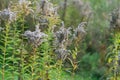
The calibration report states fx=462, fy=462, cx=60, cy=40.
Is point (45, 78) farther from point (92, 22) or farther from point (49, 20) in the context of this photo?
point (92, 22)

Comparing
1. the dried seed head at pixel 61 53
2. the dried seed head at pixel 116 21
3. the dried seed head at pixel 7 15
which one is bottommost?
the dried seed head at pixel 61 53

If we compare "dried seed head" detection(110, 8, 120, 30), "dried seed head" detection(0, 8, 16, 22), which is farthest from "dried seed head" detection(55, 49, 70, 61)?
"dried seed head" detection(110, 8, 120, 30)

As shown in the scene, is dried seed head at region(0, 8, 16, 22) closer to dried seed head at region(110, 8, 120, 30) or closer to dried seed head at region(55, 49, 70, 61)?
dried seed head at region(55, 49, 70, 61)

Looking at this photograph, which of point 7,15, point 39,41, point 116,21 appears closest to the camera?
point 39,41

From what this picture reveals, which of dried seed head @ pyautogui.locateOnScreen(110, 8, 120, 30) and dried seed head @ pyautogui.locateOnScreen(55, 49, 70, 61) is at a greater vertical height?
dried seed head @ pyautogui.locateOnScreen(110, 8, 120, 30)

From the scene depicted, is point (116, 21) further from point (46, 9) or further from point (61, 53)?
point (61, 53)

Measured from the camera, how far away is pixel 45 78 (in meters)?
7.11

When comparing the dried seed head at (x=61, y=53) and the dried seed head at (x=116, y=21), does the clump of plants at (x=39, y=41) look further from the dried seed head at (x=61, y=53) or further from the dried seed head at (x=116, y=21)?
the dried seed head at (x=116, y=21)

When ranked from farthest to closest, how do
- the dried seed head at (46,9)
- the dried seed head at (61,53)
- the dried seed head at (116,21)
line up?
the dried seed head at (116,21)
the dried seed head at (46,9)
the dried seed head at (61,53)

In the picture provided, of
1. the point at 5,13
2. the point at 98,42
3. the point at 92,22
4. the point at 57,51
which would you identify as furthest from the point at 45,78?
the point at 92,22

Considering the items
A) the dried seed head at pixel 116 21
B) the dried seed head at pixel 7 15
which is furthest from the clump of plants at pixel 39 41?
the dried seed head at pixel 116 21

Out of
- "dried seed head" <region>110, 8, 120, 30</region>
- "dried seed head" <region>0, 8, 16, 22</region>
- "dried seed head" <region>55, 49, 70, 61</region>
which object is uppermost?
"dried seed head" <region>0, 8, 16, 22</region>

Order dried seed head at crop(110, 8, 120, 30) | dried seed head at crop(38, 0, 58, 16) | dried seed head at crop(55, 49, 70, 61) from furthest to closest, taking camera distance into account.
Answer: dried seed head at crop(110, 8, 120, 30)
dried seed head at crop(38, 0, 58, 16)
dried seed head at crop(55, 49, 70, 61)

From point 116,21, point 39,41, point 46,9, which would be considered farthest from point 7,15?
point 116,21
